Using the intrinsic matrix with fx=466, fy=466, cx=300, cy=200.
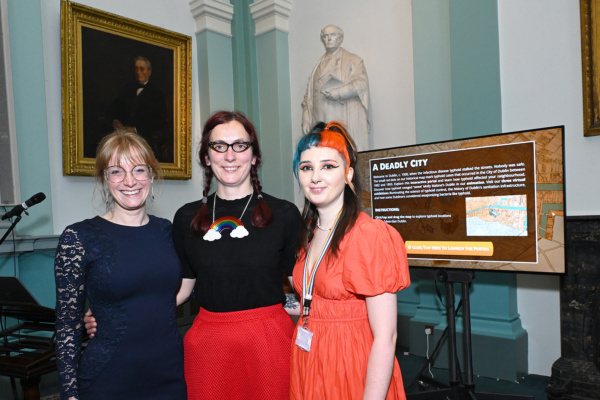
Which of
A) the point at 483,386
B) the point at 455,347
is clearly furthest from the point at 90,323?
the point at 483,386

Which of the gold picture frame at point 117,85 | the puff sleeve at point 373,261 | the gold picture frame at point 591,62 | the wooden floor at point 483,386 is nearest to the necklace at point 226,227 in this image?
the puff sleeve at point 373,261

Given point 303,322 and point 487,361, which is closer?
point 303,322

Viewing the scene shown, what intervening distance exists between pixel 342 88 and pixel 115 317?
361 cm

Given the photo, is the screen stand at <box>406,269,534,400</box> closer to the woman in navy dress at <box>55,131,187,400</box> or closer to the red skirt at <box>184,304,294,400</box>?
the red skirt at <box>184,304,294,400</box>

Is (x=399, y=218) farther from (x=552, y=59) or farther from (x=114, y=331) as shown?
(x=114, y=331)

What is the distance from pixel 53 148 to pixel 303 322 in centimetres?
387

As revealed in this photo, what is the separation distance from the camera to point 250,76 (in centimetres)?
614

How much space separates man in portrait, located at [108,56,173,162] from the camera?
498cm

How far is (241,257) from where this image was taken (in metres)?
1.83

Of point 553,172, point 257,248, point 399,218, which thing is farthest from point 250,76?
point 257,248

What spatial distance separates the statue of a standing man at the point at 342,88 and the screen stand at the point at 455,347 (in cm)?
204

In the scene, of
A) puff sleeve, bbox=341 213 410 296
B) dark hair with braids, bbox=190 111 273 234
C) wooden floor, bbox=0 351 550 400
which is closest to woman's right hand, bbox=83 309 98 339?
dark hair with braids, bbox=190 111 273 234

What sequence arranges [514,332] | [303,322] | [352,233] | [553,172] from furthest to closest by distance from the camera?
[514,332], [553,172], [303,322], [352,233]

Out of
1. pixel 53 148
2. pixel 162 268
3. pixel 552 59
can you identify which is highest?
pixel 552 59
